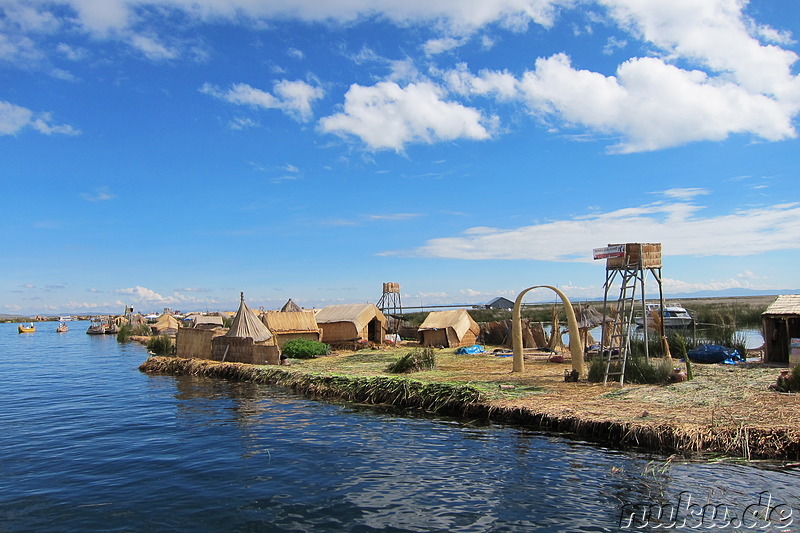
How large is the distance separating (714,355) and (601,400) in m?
9.45

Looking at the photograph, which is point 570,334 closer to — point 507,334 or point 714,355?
point 714,355

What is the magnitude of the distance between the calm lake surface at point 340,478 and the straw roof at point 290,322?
16398 millimetres

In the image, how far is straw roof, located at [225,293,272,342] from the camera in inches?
1122

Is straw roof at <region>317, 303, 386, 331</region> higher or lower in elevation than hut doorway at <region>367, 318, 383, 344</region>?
higher

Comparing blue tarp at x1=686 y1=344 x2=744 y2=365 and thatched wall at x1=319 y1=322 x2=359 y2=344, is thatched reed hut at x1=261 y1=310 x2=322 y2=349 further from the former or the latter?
blue tarp at x1=686 y1=344 x2=744 y2=365

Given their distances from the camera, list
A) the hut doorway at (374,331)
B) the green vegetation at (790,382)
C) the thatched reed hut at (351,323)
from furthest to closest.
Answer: the hut doorway at (374,331)
the thatched reed hut at (351,323)
the green vegetation at (790,382)

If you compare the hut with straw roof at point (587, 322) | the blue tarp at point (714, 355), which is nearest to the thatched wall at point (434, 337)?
the hut with straw roof at point (587, 322)

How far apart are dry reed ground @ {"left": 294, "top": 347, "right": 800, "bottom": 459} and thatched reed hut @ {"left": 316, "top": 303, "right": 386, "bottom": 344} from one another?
1506cm

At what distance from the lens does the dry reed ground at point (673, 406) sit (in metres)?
11.0

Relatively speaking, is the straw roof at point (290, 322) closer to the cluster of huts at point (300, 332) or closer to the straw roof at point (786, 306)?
the cluster of huts at point (300, 332)

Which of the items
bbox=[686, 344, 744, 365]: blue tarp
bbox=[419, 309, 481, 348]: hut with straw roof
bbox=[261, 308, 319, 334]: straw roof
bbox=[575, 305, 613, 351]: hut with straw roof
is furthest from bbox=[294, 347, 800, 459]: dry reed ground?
bbox=[261, 308, 319, 334]: straw roof

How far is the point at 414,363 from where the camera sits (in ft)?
73.0

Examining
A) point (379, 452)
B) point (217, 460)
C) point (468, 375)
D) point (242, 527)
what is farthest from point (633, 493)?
point (468, 375)

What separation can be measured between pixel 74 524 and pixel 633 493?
9.00 m
